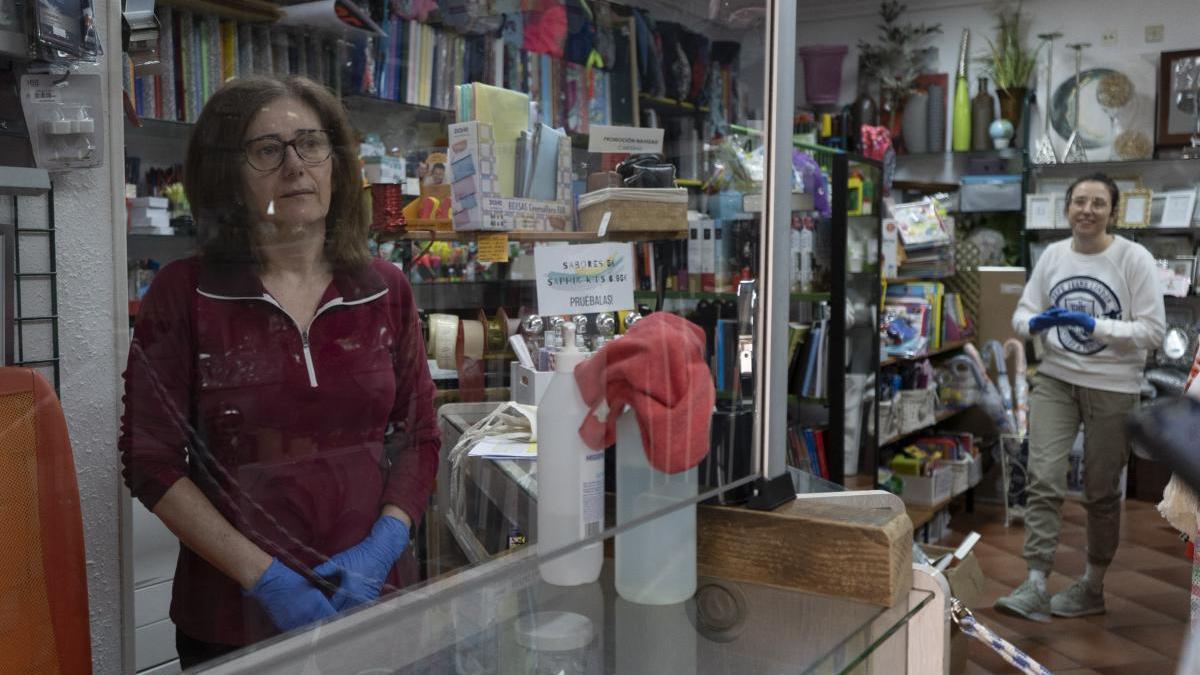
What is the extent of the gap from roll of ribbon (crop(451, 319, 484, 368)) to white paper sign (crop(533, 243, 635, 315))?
98mm

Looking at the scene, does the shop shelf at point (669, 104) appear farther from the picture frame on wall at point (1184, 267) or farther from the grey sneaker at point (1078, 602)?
the picture frame on wall at point (1184, 267)

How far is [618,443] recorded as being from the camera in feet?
3.86

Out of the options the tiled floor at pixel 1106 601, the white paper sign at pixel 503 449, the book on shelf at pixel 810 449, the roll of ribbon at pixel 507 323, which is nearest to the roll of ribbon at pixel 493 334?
the roll of ribbon at pixel 507 323

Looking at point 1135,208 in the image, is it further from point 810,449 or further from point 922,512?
point 810,449

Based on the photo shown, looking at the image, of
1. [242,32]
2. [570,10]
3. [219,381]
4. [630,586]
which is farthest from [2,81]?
[630,586]

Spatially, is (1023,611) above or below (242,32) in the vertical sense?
below

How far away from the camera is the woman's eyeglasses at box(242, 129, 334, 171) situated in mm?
958

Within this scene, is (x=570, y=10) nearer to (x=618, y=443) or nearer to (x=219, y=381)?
(x=618, y=443)

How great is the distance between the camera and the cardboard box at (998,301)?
6.52m

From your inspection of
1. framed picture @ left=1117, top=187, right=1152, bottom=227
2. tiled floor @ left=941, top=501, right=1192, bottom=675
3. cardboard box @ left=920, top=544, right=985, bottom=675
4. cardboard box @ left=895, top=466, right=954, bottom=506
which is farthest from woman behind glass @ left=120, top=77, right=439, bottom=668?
framed picture @ left=1117, top=187, right=1152, bottom=227

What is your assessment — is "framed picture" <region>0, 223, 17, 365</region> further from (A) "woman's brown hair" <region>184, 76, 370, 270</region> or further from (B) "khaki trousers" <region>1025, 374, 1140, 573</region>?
(B) "khaki trousers" <region>1025, 374, 1140, 573</region>

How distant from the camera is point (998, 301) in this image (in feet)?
21.5

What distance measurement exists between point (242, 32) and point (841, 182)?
3902mm

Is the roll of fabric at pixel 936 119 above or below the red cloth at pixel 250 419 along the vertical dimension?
above
